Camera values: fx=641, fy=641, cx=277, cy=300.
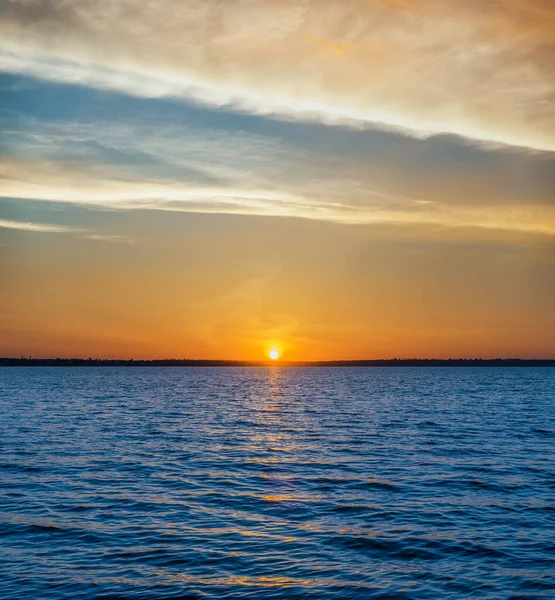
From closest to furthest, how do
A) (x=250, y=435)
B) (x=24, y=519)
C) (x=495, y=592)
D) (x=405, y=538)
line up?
(x=495, y=592)
(x=405, y=538)
(x=24, y=519)
(x=250, y=435)

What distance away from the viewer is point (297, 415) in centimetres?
7969

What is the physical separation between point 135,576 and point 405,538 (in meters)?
9.77

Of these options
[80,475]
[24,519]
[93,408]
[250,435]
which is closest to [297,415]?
[250,435]

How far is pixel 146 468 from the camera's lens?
3775cm

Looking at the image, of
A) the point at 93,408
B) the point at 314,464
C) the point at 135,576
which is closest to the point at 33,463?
the point at 314,464

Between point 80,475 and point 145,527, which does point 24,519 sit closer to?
point 145,527

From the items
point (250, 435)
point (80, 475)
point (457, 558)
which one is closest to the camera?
point (457, 558)

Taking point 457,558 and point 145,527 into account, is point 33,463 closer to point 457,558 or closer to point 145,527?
point 145,527

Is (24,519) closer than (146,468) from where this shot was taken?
Yes

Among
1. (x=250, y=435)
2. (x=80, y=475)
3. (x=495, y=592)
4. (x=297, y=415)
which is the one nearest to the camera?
(x=495, y=592)

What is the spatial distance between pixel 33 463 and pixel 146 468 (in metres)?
7.49

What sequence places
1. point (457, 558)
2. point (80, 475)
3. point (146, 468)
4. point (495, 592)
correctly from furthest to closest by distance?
1. point (146, 468)
2. point (80, 475)
3. point (457, 558)
4. point (495, 592)

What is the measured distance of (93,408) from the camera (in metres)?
90.0

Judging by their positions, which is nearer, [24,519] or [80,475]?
[24,519]
